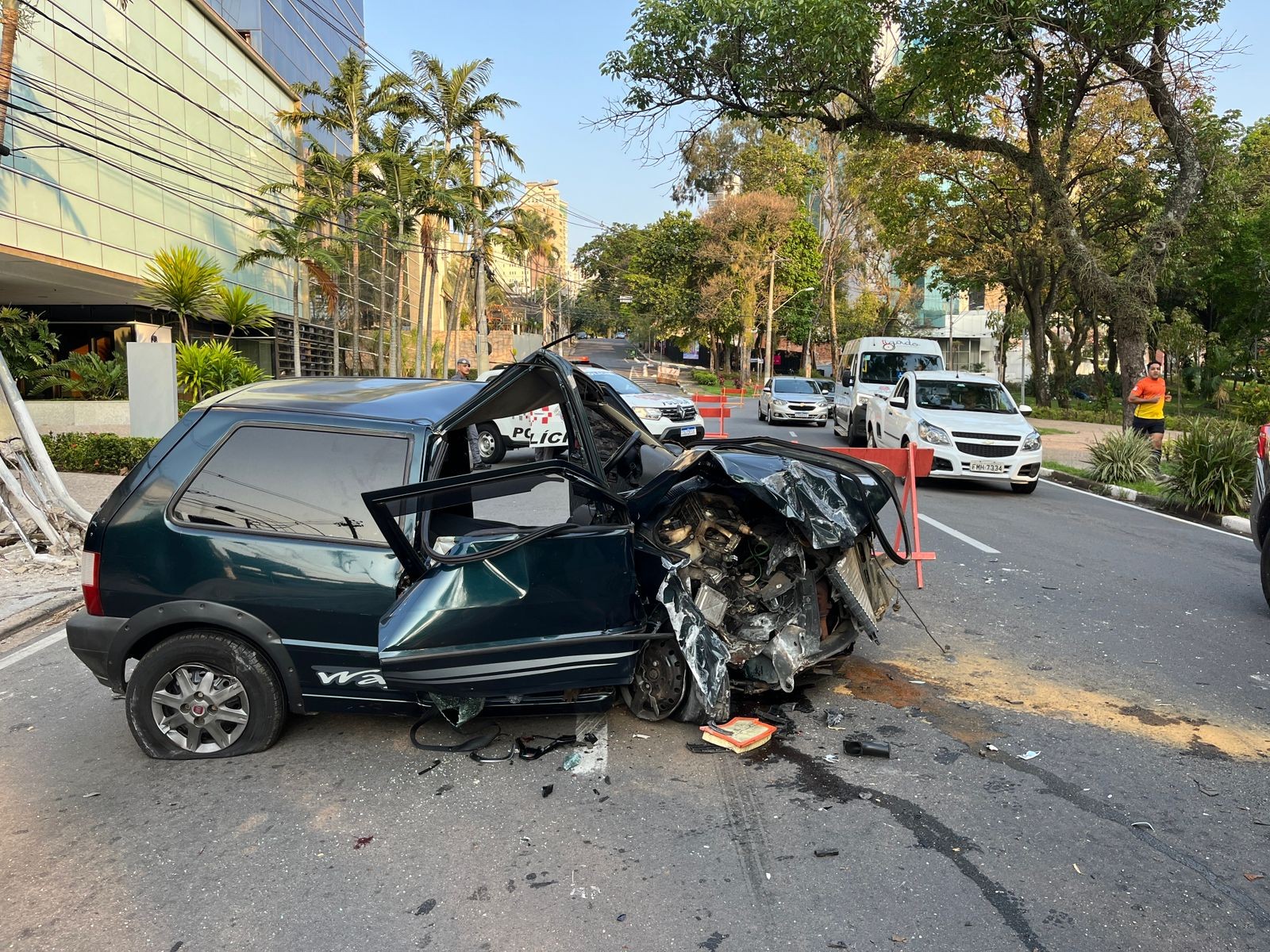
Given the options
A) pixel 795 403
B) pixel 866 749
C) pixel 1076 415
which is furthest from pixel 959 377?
pixel 1076 415

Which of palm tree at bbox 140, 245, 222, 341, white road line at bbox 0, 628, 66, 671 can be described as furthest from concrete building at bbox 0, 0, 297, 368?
white road line at bbox 0, 628, 66, 671

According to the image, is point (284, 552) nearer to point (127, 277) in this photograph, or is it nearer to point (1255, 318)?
point (127, 277)

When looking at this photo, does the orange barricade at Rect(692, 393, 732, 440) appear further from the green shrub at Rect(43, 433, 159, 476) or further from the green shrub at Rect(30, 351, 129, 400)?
the green shrub at Rect(30, 351, 129, 400)

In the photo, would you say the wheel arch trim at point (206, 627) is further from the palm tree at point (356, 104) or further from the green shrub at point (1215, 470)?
the palm tree at point (356, 104)

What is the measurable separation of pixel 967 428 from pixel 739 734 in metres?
9.23

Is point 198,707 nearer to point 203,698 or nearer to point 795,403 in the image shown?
point 203,698

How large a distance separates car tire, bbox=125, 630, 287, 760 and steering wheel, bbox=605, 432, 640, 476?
6.97ft

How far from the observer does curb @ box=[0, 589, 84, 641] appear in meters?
6.25

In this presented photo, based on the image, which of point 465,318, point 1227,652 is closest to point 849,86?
point 1227,652

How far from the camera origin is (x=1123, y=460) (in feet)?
45.2

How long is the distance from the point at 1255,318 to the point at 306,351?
124ft

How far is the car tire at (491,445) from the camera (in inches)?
234

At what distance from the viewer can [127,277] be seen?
21000mm

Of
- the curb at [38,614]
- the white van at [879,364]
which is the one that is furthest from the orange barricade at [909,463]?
the white van at [879,364]
